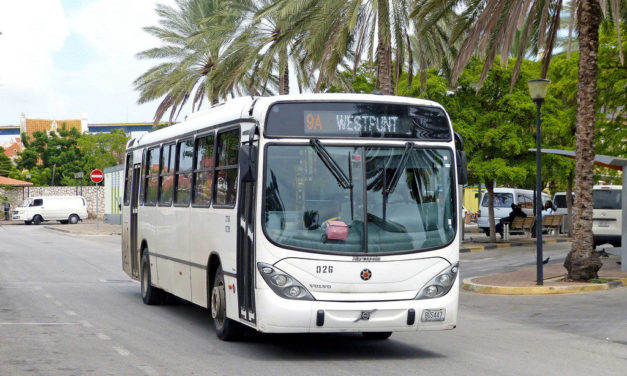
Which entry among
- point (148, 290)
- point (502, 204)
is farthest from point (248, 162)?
point (502, 204)

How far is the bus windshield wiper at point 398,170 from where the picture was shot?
32.6 ft

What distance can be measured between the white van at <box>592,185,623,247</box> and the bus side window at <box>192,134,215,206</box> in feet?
61.5

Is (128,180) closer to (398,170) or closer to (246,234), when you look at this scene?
(246,234)

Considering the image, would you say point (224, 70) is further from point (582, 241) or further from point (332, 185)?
point (332, 185)

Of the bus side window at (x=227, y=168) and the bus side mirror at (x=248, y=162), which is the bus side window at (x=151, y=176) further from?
the bus side mirror at (x=248, y=162)

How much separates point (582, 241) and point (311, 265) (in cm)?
1070

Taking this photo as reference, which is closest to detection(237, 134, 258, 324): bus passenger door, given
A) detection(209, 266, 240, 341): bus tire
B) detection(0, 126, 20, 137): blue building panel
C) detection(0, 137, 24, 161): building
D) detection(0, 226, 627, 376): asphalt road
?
detection(0, 226, 627, 376): asphalt road

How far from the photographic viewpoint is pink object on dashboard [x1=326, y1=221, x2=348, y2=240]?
970 cm

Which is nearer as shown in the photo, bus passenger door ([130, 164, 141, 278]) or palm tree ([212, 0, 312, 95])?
bus passenger door ([130, 164, 141, 278])

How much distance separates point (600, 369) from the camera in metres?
9.67

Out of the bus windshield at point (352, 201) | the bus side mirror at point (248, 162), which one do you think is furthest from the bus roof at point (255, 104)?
the bus windshield at point (352, 201)

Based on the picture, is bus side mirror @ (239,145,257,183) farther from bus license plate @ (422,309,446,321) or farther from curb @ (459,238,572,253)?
curb @ (459,238,572,253)

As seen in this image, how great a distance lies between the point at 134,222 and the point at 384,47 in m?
10.7

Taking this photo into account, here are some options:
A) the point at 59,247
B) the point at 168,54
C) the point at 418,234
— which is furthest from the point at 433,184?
the point at 168,54
